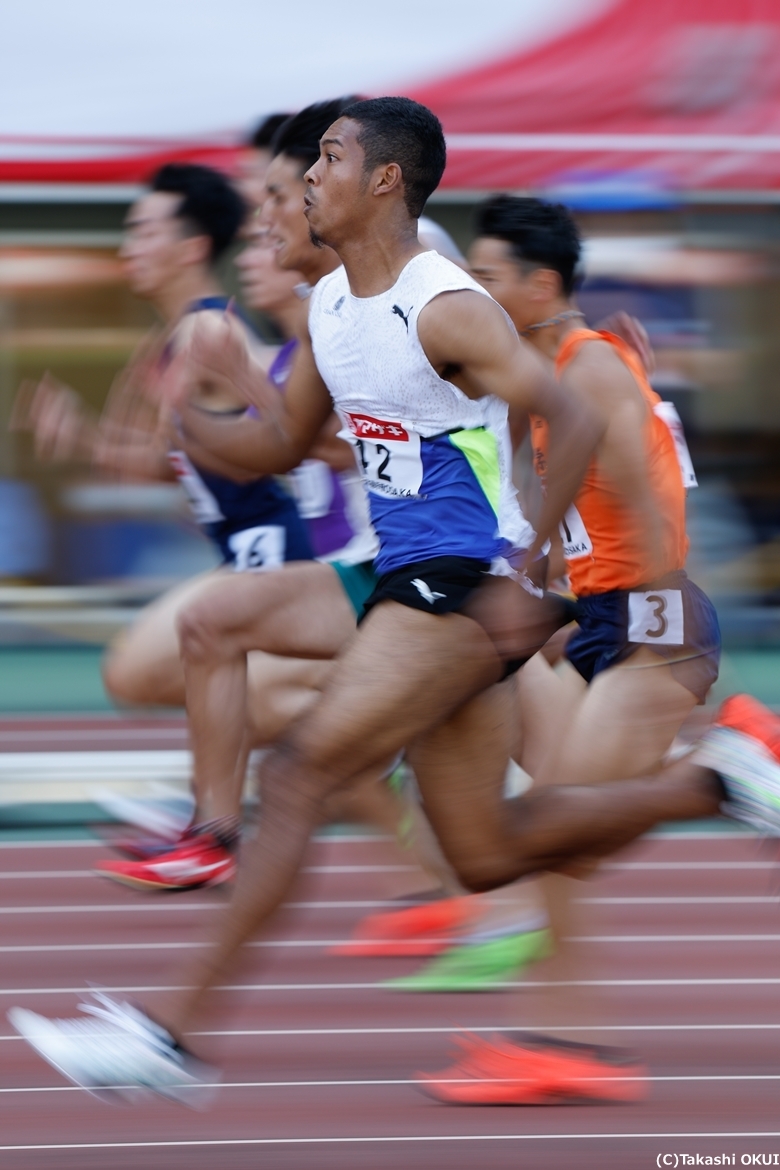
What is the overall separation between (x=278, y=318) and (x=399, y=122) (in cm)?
200

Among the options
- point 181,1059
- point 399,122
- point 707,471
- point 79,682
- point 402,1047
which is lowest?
point 79,682

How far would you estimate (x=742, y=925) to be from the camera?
16.6ft

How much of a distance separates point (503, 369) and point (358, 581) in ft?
3.34

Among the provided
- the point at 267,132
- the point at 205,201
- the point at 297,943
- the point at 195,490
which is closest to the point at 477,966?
the point at 297,943

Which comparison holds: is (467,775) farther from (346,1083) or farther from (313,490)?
(313,490)

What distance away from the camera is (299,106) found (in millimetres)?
8531

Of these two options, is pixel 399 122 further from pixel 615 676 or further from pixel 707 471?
pixel 707 471

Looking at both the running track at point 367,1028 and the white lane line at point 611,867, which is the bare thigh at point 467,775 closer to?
the running track at point 367,1028

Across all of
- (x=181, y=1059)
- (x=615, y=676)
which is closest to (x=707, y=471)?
(x=615, y=676)

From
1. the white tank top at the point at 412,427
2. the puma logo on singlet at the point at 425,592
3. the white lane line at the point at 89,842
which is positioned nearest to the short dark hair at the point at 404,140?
the white tank top at the point at 412,427

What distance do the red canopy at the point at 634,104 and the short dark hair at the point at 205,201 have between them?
3.47 meters

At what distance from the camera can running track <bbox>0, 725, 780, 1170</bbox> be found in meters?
3.23

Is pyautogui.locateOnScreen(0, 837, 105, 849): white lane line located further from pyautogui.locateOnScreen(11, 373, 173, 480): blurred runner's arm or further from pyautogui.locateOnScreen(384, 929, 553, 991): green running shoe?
pyautogui.locateOnScreen(384, 929, 553, 991): green running shoe

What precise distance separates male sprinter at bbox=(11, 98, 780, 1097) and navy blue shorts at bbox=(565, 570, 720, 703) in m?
0.44
